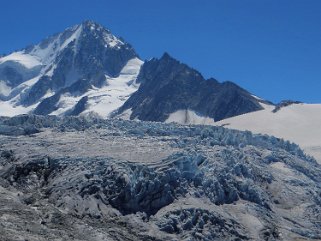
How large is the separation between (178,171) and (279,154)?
5145 centimetres

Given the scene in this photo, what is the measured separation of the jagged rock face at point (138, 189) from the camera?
308 ft

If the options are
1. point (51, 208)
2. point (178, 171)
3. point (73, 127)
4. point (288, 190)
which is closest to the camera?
point (51, 208)

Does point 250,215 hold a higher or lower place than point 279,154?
lower

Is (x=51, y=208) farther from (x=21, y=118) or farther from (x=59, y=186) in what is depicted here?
(x=21, y=118)

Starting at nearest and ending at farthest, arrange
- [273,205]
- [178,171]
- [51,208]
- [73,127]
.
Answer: [51,208], [178,171], [273,205], [73,127]

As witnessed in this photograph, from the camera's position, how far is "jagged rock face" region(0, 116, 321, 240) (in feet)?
308

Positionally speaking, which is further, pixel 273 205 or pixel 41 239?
pixel 273 205

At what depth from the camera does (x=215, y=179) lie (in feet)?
373

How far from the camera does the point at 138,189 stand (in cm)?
10381

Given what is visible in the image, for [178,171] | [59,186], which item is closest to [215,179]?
[178,171]

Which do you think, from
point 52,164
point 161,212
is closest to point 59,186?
point 52,164

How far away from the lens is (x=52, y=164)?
358 ft

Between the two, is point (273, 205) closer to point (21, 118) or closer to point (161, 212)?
point (161, 212)

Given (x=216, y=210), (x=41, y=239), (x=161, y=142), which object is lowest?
(x=41, y=239)
